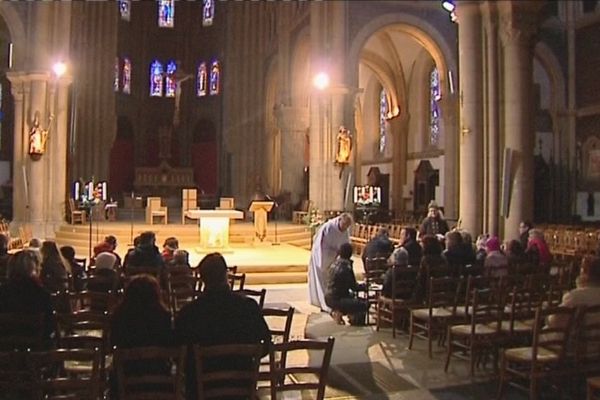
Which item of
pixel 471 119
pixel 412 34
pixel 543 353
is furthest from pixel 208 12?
pixel 543 353

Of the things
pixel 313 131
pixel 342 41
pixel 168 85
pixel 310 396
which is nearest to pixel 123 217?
pixel 313 131

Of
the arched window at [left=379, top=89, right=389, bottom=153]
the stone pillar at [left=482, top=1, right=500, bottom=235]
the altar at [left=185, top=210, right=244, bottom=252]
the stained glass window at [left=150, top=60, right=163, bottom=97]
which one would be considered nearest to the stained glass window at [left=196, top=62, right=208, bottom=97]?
the stained glass window at [left=150, top=60, right=163, bottom=97]

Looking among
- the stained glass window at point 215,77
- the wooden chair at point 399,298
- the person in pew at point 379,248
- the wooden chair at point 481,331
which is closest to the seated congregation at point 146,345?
the wooden chair at point 481,331

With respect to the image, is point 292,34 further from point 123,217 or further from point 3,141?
point 3,141

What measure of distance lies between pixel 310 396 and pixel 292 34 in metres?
25.5

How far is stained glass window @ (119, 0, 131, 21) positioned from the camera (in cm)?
3912

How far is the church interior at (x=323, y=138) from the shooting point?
9094mm

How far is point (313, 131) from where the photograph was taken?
2392cm

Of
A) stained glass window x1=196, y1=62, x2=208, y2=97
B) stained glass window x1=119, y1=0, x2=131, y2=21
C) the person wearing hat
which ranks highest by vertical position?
stained glass window x1=119, y1=0, x2=131, y2=21

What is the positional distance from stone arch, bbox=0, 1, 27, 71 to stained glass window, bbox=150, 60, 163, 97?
1934 centimetres

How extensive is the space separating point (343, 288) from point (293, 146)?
2016 centimetres

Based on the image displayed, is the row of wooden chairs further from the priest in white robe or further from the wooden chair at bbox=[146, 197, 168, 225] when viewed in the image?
the wooden chair at bbox=[146, 197, 168, 225]

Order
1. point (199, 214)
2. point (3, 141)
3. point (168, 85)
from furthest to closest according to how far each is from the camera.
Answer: point (168, 85), point (3, 141), point (199, 214)

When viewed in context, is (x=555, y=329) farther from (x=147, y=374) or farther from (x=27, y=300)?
(x=27, y=300)
